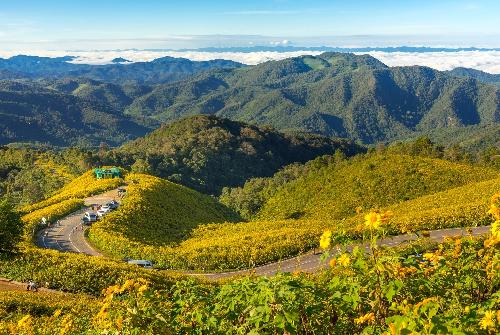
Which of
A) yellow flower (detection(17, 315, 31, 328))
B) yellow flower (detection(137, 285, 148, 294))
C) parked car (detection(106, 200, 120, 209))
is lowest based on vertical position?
parked car (detection(106, 200, 120, 209))

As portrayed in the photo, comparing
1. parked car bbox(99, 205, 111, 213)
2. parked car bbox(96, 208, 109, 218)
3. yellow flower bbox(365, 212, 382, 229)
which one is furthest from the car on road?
yellow flower bbox(365, 212, 382, 229)

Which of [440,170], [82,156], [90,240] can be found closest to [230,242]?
[90,240]

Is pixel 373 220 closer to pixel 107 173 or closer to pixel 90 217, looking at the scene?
pixel 90 217

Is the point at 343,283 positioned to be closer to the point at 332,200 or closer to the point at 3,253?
the point at 3,253

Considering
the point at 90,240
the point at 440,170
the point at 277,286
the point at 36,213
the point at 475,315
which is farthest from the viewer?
the point at 440,170

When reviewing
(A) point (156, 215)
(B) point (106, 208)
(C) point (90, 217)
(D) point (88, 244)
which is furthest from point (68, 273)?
(A) point (156, 215)

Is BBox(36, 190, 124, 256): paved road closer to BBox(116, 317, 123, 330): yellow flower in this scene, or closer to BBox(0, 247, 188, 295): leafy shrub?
BBox(0, 247, 188, 295): leafy shrub
